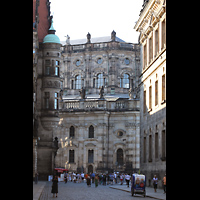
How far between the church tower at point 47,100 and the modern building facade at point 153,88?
18963mm

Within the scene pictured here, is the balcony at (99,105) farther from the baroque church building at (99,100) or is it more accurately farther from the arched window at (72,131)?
the arched window at (72,131)

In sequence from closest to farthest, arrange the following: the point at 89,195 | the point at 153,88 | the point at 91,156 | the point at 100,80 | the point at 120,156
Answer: the point at 89,195
the point at 153,88
the point at 120,156
the point at 91,156
the point at 100,80

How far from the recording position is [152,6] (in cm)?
3472

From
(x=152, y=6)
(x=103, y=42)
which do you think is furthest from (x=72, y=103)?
(x=152, y=6)

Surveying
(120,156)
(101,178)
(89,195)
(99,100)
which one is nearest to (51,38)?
(101,178)

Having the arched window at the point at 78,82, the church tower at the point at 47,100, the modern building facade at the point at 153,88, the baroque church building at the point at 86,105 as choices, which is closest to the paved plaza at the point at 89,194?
the modern building facade at the point at 153,88

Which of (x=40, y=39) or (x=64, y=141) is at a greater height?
(x=40, y=39)

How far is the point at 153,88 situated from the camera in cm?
3553

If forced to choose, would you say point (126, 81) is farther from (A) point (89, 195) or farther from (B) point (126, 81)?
(A) point (89, 195)

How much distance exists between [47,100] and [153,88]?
23.9 meters

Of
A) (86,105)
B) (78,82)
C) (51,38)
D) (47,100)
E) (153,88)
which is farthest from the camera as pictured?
(78,82)

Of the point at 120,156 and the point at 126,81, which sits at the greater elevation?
the point at 126,81
